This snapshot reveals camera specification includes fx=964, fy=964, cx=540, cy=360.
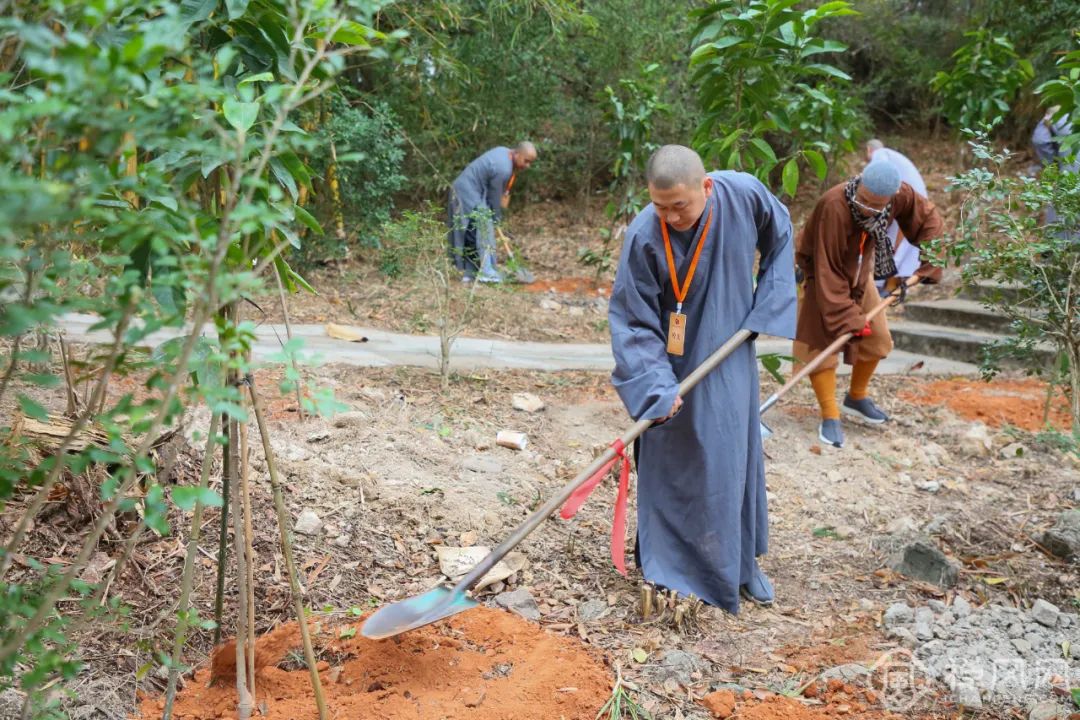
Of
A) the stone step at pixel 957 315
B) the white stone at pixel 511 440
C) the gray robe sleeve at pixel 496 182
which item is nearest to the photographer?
the white stone at pixel 511 440

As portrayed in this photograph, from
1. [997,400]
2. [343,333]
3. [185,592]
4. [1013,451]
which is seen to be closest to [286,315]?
[185,592]

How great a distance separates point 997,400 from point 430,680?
5.67 meters

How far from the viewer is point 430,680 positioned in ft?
10.5

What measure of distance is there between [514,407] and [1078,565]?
3313 mm

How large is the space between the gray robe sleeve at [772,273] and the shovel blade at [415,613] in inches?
61.0

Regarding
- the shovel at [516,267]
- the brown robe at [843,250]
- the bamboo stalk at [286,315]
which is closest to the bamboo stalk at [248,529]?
the bamboo stalk at [286,315]

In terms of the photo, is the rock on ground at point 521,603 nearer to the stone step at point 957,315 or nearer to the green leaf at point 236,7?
the green leaf at point 236,7

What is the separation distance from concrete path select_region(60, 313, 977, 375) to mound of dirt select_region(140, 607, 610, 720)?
131 inches

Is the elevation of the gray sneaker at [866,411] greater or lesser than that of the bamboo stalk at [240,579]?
lesser

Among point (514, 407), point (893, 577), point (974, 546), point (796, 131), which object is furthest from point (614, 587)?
point (796, 131)

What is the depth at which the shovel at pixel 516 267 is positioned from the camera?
9.73 m

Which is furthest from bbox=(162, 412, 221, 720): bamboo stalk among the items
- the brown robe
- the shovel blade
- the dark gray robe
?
the dark gray robe

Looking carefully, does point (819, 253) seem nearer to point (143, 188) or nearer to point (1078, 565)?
point (1078, 565)

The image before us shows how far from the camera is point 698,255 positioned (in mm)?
3734
